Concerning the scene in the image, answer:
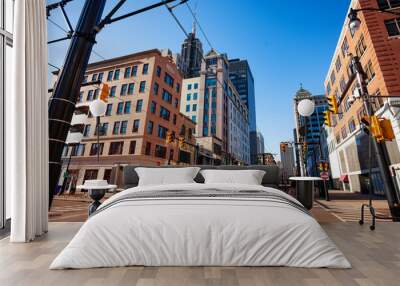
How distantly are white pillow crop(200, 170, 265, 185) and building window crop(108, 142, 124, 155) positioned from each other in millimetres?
13339

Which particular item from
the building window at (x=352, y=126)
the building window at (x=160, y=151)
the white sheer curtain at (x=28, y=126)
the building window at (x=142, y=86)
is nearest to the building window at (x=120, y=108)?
the building window at (x=142, y=86)

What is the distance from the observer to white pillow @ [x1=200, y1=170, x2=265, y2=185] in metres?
3.56

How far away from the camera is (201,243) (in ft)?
5.61

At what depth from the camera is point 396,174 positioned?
9312 mm

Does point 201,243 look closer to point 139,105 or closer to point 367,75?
point 367,75

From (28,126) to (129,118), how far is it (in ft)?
45.7

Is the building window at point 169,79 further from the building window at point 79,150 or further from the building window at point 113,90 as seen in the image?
the building window at point 79,150

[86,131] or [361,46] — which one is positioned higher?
Answer: [361,46]

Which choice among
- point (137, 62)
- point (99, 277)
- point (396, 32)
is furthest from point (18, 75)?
point (137, 62)

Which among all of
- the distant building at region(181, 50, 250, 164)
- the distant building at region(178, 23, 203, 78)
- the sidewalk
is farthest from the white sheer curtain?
the distant building at region(178, 23, 203, 78)

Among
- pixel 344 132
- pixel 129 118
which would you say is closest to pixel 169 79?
pixel 129 118

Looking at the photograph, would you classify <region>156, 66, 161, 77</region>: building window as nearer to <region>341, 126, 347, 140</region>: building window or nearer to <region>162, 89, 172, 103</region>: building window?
<region>162, 89, 172, 103</region>: building window

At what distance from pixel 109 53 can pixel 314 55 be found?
9.51 m

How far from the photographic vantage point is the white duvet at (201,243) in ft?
5.54
